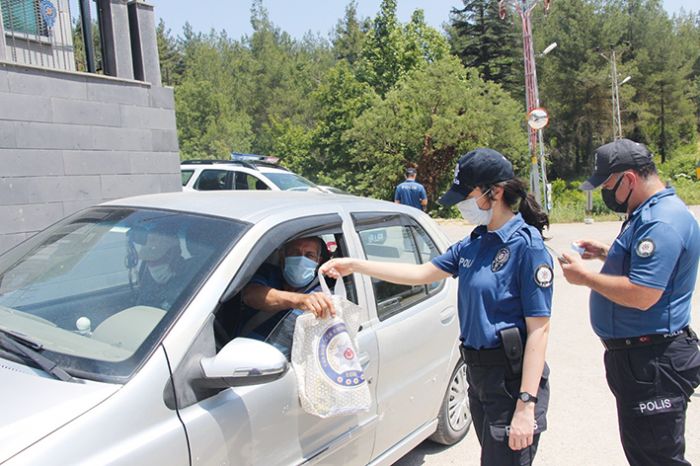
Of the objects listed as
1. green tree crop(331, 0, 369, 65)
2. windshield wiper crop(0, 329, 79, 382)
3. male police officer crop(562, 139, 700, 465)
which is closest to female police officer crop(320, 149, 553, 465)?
male police officer crop(562, 139, 700, 465)

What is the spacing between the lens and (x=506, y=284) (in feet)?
7.37

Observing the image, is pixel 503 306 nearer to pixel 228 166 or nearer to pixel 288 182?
pixel 288 182

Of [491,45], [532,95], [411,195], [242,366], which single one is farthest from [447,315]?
[491,45]

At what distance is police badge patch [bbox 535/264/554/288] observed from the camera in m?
2.19

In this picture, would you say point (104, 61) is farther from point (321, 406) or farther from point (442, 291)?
point (321, 406)

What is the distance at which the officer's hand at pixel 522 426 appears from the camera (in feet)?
7.12

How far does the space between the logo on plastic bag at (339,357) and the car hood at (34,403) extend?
2.70ft

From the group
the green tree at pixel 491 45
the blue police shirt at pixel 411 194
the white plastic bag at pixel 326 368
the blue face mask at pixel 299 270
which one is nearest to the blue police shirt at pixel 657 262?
the white plastic bag at pixel 326 368

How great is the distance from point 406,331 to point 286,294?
32.7 inches

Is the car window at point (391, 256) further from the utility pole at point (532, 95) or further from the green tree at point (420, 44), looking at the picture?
the green tree at point (420, 44)

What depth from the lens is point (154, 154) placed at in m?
7.79

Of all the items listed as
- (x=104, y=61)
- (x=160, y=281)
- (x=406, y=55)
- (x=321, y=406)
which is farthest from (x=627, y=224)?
(x=406, y=55)

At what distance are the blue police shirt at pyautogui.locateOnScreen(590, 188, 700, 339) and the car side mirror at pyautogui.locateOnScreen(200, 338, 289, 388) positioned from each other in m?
1.57

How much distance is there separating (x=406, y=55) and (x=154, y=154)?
86.6ft
